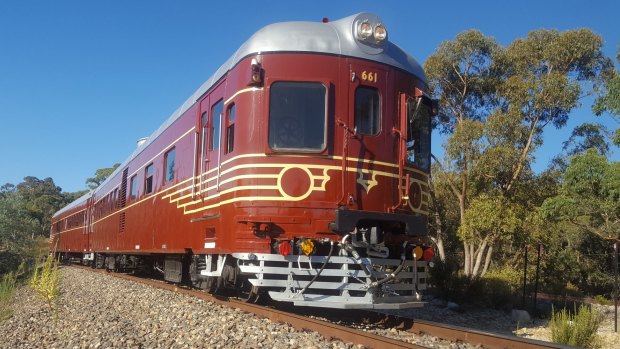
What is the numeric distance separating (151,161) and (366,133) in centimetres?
645

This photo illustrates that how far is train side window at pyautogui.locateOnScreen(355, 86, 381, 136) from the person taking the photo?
7.23 meters

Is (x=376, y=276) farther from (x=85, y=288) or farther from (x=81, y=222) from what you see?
(x=81, y=222)

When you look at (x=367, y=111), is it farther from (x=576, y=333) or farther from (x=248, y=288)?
(x=576, y=333)

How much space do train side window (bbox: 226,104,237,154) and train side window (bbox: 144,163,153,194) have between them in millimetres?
4744

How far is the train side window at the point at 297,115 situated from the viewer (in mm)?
6914

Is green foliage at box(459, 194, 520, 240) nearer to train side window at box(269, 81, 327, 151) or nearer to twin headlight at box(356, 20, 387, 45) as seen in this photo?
twin headlight at box(356, 20, 387, 45)

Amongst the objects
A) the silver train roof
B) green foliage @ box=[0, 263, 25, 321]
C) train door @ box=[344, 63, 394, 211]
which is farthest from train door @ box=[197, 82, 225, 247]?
green foliage @ box=[0, 263, 25, 321]

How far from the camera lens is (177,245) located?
9.24m

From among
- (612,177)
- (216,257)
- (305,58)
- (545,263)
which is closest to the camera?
(305,58)

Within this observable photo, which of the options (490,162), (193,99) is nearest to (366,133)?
(193,99)

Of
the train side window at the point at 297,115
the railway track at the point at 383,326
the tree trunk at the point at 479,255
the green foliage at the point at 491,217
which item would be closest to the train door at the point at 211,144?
the train side window at the point at 297,115

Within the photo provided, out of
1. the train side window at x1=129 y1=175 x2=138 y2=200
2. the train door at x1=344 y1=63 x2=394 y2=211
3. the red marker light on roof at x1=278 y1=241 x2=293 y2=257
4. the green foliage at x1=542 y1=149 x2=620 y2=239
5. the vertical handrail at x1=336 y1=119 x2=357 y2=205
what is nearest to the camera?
the red marker light on roof at x1=278 y1=241 x2=293 y2=257

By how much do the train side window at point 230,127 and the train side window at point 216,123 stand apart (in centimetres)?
33

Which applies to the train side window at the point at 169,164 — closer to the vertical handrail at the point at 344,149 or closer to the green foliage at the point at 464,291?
the vertical handrail at the point at 344,149
